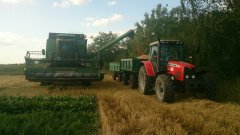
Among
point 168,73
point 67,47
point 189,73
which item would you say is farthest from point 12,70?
point 189,73

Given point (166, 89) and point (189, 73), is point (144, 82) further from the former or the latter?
point (189, 73)

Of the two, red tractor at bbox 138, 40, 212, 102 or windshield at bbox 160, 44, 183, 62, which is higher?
windshield at bbox 160, 44, 183, 62

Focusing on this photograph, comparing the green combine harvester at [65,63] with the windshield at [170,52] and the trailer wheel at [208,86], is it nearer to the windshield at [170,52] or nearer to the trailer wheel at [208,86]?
the windshield at [170,52]

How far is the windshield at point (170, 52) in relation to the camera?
43.2 feet

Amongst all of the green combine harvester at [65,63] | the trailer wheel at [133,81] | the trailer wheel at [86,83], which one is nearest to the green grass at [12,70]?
the green combine harvester at [65,63]

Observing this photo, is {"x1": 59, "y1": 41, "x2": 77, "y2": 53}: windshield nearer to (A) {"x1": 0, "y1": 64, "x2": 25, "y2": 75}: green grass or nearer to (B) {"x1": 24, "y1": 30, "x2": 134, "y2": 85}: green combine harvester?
(B) {"x1": 24, "y1": 30, "x2": 134, "y2": 85}: green combine harvester

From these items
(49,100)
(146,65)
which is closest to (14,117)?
(49,100)

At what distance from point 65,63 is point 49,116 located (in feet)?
31.0

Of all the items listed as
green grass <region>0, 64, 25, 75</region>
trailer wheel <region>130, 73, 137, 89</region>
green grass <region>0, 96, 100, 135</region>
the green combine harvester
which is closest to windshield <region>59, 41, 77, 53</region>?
the green combine harvester

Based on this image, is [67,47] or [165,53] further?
→ [67,47]

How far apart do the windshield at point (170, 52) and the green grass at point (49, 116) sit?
3058 millimetres

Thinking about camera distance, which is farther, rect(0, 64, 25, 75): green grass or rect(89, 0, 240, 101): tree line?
rect(0, 64, 25, 75): green grass

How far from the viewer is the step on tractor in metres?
11.8

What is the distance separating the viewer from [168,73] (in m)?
12.7
